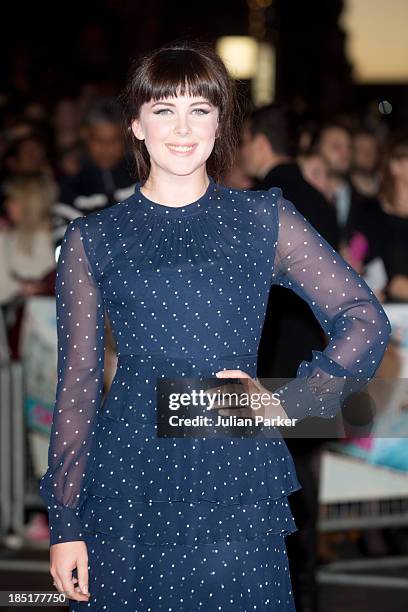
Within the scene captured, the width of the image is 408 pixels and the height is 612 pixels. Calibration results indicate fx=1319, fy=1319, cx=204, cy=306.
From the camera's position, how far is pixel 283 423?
332 centimetres

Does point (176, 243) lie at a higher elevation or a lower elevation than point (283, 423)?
higher

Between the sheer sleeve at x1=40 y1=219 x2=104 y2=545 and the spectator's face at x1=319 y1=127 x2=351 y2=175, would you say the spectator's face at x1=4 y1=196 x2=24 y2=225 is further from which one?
the sheer sleeve at x1=40 y1=219 x2=104 y2=545

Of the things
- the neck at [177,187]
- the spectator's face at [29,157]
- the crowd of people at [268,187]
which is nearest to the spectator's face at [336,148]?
the crowd of people at [268,187]

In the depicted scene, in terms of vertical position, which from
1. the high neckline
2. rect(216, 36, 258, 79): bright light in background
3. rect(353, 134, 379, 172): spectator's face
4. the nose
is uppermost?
rect(216, 36, 258, 79): bright light in background

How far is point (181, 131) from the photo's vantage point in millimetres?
3369

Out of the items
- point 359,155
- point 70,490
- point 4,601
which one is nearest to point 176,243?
point 70,490

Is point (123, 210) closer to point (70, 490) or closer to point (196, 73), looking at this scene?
point (196, 73)

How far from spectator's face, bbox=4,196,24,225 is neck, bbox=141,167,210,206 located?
4.80m

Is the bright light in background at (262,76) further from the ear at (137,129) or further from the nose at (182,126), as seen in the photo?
the nose at (182,126)

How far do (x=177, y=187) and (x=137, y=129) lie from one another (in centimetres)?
20

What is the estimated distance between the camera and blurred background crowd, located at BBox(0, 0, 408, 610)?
18.9 ft

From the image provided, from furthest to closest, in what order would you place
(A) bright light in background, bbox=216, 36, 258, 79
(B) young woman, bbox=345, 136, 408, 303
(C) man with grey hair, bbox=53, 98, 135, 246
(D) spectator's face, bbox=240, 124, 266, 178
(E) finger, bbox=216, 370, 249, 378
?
(A) bright light in background, bbox=216, 36, 258, 79, (B) young woman, bbox=345, 136, 408, 303, (C) man with grey hair, bbox=53, 98, 135, 246, (D) spectator's face, bbox=240, 124, 266, 178, (E) finger, bbox=216, 370, 249, 378

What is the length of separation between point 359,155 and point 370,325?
795 centimetres

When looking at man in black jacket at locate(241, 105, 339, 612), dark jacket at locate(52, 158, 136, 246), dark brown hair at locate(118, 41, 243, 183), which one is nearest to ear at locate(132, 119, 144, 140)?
dark brown hair at locate(118, 41, 243, 183)
